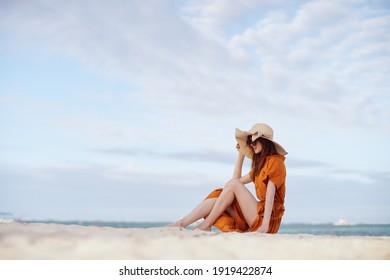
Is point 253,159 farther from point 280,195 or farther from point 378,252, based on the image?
point 378,252

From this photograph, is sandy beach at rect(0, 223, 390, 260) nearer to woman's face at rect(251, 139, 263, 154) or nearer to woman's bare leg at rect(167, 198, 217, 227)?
woman's bare leg at rect(167, 198, 217, 227)

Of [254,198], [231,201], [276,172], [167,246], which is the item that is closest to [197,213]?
[231,201]

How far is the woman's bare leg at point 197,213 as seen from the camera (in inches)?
154

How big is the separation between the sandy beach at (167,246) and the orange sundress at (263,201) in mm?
781

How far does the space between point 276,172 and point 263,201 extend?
30cm

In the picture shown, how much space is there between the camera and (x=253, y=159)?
4191 mm

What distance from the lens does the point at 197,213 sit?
13.1 feet

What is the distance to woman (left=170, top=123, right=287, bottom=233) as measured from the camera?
3.93m

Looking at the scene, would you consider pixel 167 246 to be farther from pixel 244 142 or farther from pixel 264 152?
pixel 244 142

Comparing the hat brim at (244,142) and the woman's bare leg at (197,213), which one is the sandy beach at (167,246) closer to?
the woman's bare leg at (197,213)
